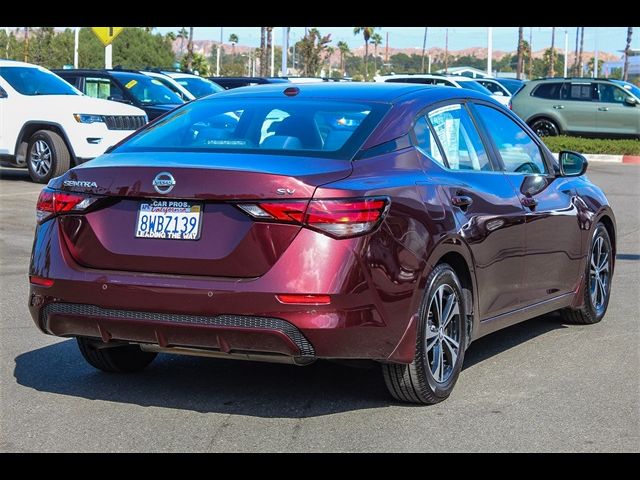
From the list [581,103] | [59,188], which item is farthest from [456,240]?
[581,103]

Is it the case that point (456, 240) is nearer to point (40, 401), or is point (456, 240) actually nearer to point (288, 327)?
point (288, 327)

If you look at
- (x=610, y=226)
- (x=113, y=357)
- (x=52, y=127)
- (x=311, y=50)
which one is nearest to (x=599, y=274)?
(x=610, y=226)

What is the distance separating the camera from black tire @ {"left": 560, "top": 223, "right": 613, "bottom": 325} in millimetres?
7980

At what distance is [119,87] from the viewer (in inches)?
874

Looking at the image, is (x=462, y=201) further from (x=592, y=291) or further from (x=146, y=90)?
(x=146, y=90)

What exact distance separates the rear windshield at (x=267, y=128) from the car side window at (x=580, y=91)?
24.1 meters

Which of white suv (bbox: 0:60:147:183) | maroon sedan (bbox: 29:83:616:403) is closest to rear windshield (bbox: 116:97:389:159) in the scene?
maroon sedan (bbox: 29:83:616:403)

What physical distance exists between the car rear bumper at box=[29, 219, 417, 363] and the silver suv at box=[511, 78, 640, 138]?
24.7m

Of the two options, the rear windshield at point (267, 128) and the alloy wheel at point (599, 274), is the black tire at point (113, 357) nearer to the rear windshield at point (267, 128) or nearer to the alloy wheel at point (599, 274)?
the rear windshield at point (267, 128)

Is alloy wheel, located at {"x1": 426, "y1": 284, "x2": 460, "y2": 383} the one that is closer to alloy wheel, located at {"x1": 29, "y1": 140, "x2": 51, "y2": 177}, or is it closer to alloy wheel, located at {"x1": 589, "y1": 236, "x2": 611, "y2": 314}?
alloy wheel, located at {"x1": 589, "y1": 236, "x2": 611, "y2": 314}

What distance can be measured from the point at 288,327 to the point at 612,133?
2562 centimetres

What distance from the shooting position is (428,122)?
6.27m
